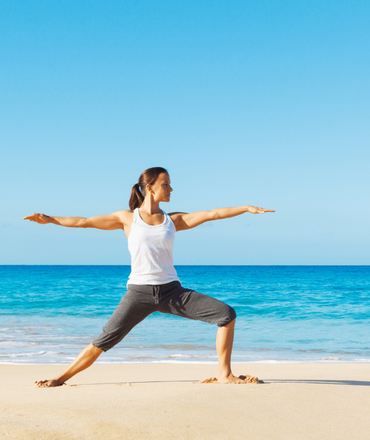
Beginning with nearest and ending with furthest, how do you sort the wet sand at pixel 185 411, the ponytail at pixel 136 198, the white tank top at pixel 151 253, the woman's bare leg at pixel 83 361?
the wet sand at pixel 185 411 → the white tank top at pixel 151 253 → the woman's bare leg at pixel 83 361 → the ponytail at pixel 136 198

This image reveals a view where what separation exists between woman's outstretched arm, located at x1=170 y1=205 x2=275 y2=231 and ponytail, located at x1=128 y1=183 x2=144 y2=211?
0.33 meters

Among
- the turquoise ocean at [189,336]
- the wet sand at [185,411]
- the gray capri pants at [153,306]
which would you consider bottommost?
the turquoise ocean at [189,336]

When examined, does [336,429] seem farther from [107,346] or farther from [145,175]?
[145,175]

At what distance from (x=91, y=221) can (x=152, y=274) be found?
734 mm

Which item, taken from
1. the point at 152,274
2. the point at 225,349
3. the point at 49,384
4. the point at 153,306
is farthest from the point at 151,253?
the point at 49,384

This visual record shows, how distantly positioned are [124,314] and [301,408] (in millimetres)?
1561

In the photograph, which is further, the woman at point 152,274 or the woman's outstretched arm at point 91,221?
the woman's outstretched arm at point 91,221

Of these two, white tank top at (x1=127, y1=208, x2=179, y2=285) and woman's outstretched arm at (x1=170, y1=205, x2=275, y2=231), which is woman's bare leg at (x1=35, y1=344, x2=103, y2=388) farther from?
woman's outstretched arm at (x1=170, y1=205, x2=275, y2=231)

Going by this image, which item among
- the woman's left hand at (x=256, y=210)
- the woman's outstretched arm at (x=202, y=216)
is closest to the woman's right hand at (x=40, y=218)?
the woman's outstretched arm at (x=202, y=216)

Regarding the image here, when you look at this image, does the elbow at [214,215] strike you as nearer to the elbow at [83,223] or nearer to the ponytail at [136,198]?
the ponytail at [136,198]

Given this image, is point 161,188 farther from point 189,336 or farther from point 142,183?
point 189,336

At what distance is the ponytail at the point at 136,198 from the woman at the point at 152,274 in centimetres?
7

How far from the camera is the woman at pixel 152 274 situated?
391 cm

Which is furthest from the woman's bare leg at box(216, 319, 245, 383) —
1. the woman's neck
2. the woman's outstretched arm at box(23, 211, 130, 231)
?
the woman's outstretched arm at box(23, 211, 130, 231)
